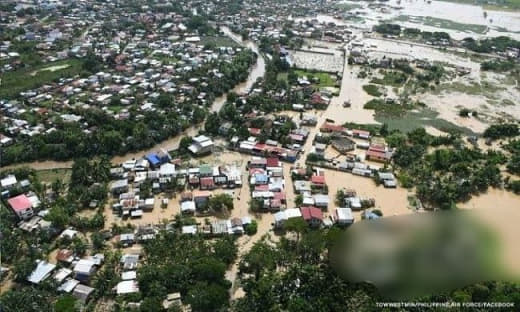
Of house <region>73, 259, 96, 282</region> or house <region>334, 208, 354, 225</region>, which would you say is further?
house <region>334, 208, 354, 225</region>

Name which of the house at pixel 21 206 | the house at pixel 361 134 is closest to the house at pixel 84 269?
the house at pixel 21 206

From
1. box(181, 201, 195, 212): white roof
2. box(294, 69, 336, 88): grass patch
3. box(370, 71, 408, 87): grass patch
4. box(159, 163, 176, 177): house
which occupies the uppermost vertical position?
box(370, 71, 408, 87): grass patch

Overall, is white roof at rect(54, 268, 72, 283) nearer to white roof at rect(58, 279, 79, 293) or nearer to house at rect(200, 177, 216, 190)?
white roof at rect(58, 279, 79, 293)

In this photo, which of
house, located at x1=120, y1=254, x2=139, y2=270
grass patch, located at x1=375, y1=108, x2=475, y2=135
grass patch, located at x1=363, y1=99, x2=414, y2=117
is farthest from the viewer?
grass patch, located at x1=363, y1=99, x2=414, y2=117

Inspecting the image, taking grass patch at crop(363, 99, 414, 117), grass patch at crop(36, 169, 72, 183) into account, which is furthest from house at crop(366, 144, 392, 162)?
grass patch at crop(36, 169, 72, 183)

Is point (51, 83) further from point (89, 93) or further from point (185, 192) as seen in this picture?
point (185, 192)

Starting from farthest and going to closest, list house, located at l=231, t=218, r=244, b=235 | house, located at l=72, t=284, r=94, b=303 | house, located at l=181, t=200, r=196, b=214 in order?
1. house, located at l=181, t=200, r=196, b=214
2. house, located at l=231, t=218, r=244, b=235
3. house, located at l=72, t=284, r=94, b=303

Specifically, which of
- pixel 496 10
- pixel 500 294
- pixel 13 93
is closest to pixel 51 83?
pixel 13 93
